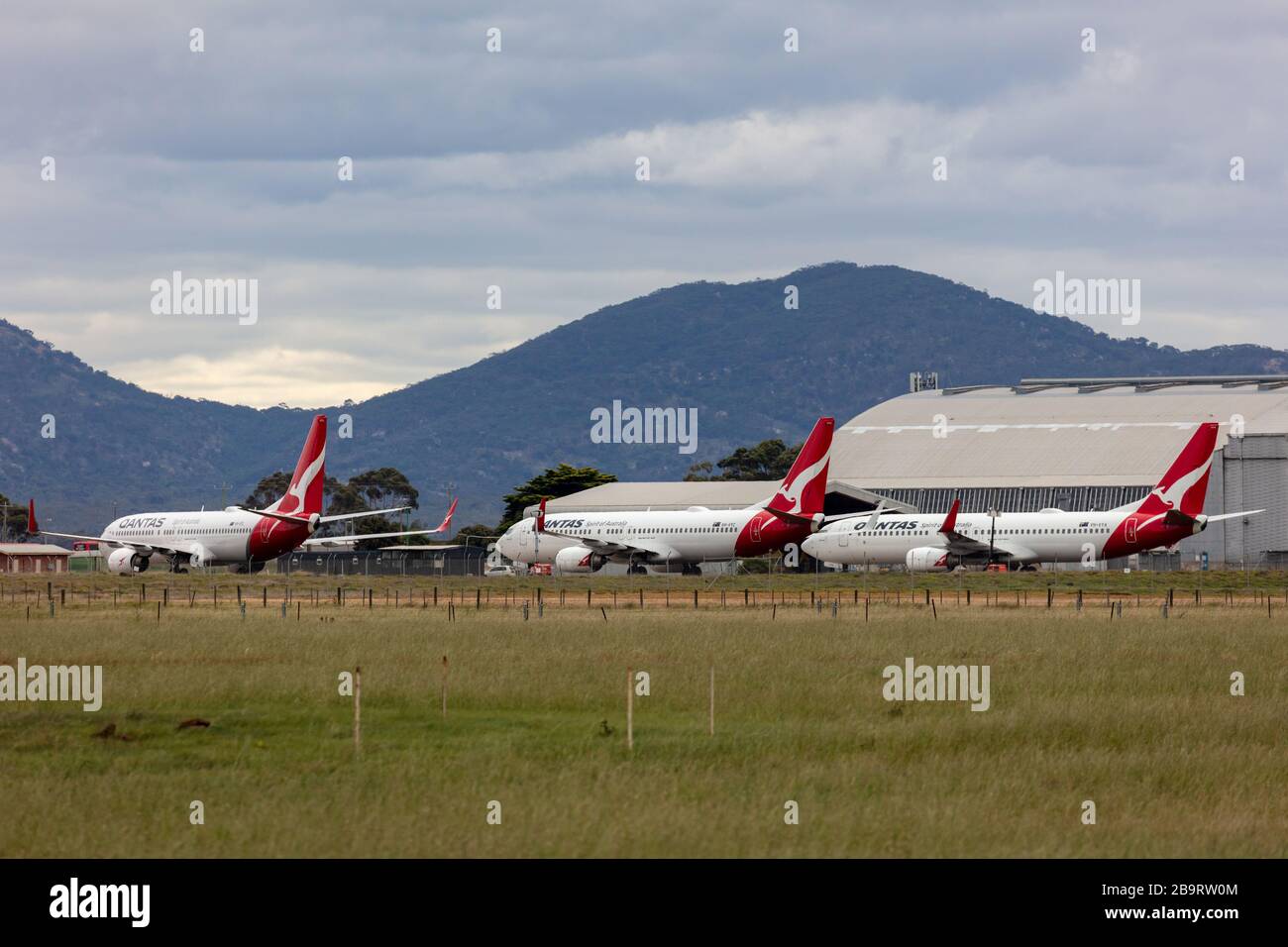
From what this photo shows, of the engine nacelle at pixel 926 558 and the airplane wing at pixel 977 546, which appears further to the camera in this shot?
the engine nacelle at pixel 926 558

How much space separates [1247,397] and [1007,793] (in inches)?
4559

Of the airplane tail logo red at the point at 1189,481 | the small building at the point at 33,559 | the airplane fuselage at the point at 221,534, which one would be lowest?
the small building at the point at 33,559

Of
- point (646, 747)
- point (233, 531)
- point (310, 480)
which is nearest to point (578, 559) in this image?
point (310, 480)

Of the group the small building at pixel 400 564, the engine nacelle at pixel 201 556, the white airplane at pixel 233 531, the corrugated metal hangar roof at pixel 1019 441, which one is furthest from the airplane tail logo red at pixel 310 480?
the corrugated metal hangar roof at pixel 1019 441

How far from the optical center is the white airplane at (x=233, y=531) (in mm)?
84375

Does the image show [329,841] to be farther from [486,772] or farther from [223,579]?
[223,579]

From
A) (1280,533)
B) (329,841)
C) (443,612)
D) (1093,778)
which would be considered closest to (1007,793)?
(1093,778)

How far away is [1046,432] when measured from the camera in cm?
12594

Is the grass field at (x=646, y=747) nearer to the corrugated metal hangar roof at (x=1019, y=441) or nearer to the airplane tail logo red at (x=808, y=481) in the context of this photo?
the airplane tail logo red at (x=808, y=481)

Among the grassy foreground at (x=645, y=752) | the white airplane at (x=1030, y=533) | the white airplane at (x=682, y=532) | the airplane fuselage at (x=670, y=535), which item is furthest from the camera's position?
the airplane fuselage at (x=670, y=535)

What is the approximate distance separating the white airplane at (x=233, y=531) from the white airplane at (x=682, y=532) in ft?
21.6

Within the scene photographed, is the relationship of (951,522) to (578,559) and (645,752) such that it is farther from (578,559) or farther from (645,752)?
(645,752)

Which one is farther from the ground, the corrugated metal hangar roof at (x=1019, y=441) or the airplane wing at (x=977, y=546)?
the corrugated metal hangar roof at (x=1019, y=441)
